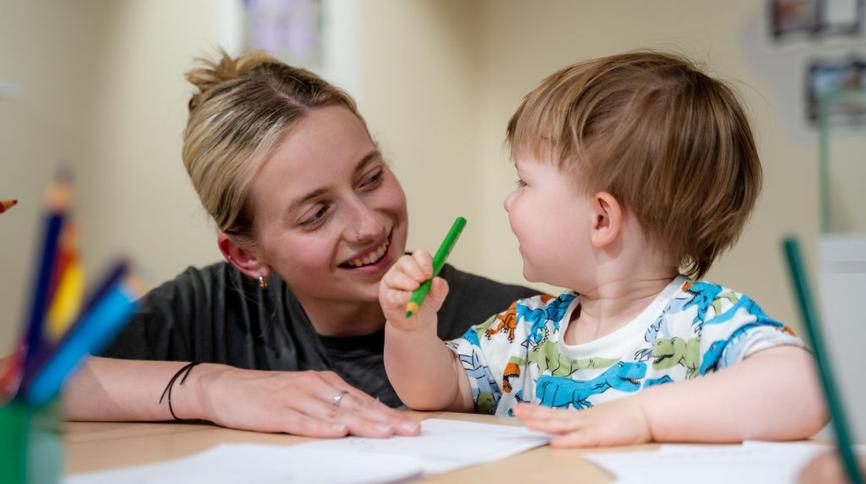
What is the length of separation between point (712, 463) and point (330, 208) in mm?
816

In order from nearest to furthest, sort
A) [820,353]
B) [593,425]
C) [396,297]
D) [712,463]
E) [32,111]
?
[820,353] → [712,463] → [593,425] → [396,297] → [32,111]

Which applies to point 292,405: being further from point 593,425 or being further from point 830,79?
point 830,79

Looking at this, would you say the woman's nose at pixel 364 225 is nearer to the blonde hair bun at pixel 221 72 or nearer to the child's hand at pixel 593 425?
the blonde hair bun at pixel 221 72

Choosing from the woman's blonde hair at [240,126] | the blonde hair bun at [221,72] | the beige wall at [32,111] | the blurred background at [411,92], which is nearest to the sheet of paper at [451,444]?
the woman's blonde hair at [240,126]

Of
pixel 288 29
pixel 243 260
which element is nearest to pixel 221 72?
pixel 243 260

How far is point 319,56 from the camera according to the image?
3.30 meters

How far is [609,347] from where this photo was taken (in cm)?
105

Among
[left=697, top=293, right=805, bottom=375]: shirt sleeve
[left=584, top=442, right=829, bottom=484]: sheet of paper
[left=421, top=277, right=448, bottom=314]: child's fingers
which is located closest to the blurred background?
[left=421, top=277, right=448, bottom=314]: child's fingers

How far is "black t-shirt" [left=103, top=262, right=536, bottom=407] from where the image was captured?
1.43 metres

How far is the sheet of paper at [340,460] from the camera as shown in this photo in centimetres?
63

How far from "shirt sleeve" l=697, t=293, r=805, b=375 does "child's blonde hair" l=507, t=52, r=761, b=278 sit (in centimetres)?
15

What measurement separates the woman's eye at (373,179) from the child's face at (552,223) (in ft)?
1.14

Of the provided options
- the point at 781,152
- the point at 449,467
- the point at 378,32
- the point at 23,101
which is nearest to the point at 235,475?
the point at 449,467

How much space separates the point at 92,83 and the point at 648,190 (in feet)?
6.80
